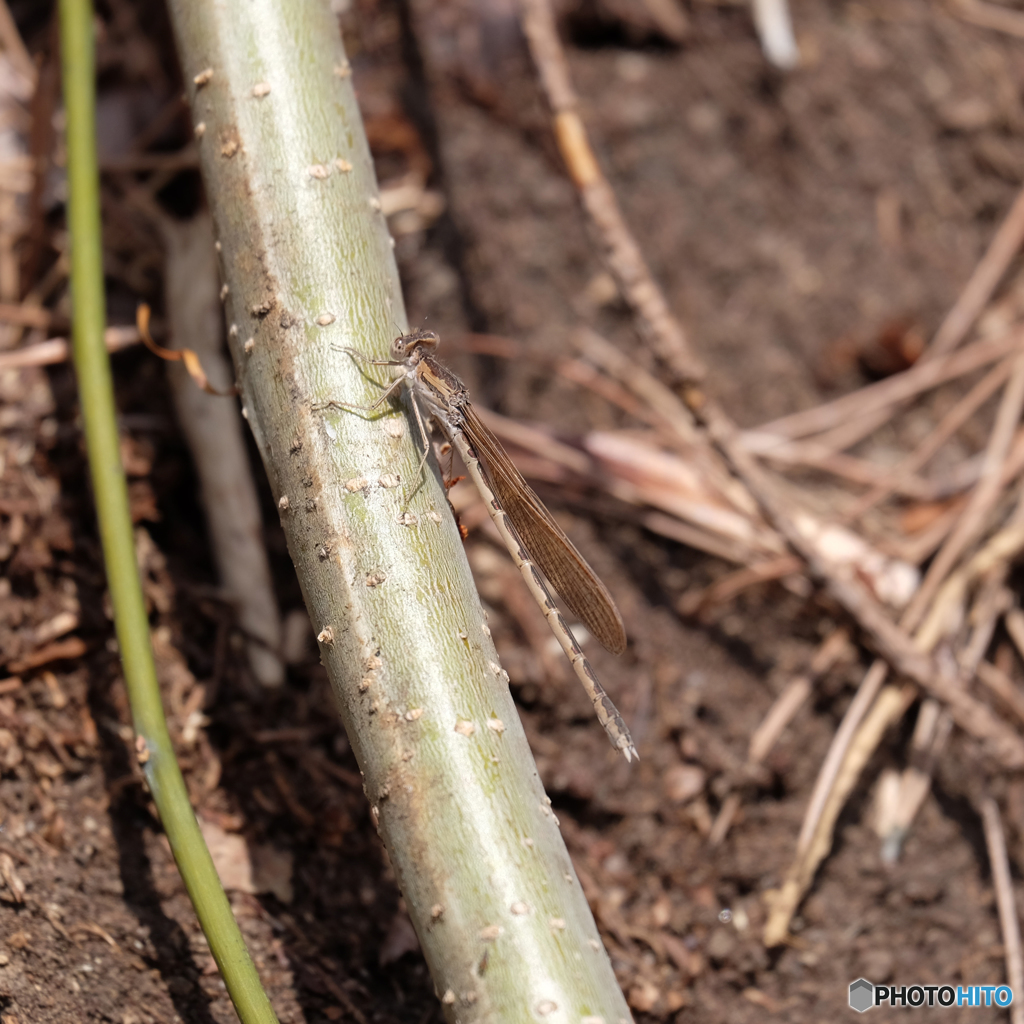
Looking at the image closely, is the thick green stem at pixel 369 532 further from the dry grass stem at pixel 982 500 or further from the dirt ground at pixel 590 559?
the dry grass stem at pixel 982 500

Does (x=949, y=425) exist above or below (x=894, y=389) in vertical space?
below

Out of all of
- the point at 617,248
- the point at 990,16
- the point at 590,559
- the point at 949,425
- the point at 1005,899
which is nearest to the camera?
the point at 1005,899

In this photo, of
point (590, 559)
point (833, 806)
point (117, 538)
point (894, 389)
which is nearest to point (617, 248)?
point (590, 559)

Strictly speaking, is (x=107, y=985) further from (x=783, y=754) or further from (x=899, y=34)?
(x=899, y=34)

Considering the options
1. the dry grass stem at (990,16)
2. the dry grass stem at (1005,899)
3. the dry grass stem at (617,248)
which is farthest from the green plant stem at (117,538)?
the dry grass stem at (990,16)

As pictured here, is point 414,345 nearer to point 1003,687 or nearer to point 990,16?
point 1003,687

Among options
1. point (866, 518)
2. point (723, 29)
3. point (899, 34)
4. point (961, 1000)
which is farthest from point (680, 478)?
point (899, 34)
